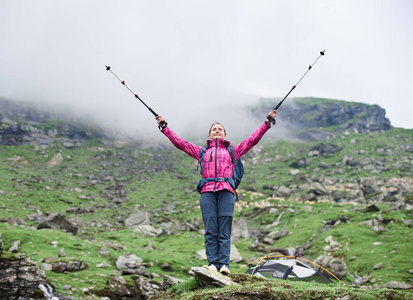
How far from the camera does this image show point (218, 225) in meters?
7.39

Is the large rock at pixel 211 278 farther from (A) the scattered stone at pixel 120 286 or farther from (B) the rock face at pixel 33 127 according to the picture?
(B) the rock face at pixel 33 127

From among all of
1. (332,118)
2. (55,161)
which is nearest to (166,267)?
(55,161)

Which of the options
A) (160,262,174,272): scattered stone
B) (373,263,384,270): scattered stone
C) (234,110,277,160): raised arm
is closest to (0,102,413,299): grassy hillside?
(160,262,174,272): scattered stone

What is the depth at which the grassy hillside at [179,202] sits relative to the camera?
17922 mm

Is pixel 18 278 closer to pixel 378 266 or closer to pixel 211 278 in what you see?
pixel 211 278

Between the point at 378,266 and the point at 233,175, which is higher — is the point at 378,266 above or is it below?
below

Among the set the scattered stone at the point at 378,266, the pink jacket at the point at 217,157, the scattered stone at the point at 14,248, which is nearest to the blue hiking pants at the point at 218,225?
the pink jacket at the point at 217,157

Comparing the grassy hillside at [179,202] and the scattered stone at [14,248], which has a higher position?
the grassy hillside at [179,202]

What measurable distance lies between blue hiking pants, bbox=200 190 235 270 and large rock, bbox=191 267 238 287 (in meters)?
0.50

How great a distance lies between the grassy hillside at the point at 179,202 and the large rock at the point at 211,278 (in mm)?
8160

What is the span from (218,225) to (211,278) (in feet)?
4.59

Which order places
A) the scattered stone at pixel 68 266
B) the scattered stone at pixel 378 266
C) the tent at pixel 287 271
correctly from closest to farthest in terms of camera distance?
the tent at pixel 287 271 < the scattered stone at pixel 68 266 < the scattered stone at pixel 378 266

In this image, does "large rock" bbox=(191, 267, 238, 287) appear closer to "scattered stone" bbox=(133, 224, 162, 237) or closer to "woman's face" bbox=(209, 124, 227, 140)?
"woman's face" bbox=(209, 124, 227, 140)

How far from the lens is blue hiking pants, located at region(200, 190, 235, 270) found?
23.5 ft
